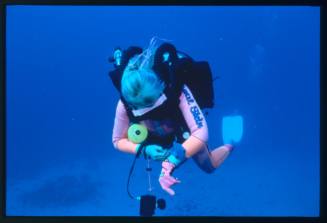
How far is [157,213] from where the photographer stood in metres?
4.14

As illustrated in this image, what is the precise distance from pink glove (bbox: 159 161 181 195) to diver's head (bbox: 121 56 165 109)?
16.3 inches

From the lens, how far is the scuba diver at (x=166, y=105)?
4.01 m

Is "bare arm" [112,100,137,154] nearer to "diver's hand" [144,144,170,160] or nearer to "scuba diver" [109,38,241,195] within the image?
"scuba diver" [109,38,241,195]

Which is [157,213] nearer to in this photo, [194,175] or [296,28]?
[194,175]

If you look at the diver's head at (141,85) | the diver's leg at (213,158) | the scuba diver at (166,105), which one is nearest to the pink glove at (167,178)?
the scuba diver at (166,105)

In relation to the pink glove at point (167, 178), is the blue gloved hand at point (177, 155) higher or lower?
higher

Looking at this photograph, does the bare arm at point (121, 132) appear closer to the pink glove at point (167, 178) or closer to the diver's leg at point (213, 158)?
the pink glove at point (167, 178)

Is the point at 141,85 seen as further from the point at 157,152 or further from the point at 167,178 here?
the point at 167,178

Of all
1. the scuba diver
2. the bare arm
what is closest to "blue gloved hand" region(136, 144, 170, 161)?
the scuba diver

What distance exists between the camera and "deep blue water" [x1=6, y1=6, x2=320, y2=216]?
162 inches

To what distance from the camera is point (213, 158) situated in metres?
4.13

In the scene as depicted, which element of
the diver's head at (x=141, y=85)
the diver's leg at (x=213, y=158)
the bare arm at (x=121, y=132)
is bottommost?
the diver's leg at (x=213, y=158)
